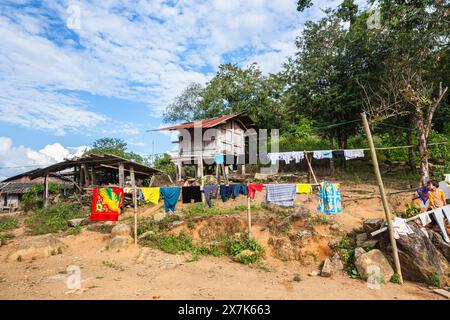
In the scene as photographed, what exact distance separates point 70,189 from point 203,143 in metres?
10.8

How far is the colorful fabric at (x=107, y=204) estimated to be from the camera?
12867mm

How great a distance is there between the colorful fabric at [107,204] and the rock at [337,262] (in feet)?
29.8

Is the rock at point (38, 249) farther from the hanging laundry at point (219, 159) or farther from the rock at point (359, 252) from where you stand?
the rock at point (359, 252)

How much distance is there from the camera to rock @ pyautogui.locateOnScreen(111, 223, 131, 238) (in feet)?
42.5

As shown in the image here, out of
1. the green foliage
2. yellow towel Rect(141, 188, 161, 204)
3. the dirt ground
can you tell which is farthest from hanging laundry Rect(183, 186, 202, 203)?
the green foliage

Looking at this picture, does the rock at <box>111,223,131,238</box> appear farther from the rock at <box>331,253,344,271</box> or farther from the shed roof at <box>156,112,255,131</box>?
the shed roof at <box>156,112,255,131</box>

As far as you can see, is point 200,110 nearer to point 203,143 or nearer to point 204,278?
point 203,143

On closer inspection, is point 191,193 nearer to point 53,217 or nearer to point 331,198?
point 331,198

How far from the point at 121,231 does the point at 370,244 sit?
10.2m

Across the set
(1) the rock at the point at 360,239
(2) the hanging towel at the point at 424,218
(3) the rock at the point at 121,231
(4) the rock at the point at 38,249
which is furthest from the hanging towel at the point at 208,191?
(2) the hanging towel at the point at 424,218

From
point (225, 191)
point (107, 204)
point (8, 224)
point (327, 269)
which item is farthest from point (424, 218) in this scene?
point (8, 224)
